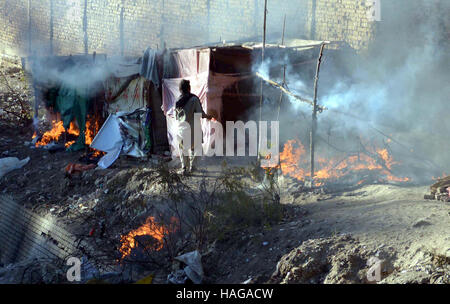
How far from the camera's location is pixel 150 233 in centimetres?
607

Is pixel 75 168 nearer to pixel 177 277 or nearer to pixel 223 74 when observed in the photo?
pixel 223 74

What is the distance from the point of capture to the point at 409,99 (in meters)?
10.5

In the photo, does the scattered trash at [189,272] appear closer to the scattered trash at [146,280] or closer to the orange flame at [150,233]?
the scattered trash at [146,280]

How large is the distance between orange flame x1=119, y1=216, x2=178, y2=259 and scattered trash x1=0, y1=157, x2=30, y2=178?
19.7 feet

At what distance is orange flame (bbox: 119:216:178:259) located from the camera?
18.7 ft

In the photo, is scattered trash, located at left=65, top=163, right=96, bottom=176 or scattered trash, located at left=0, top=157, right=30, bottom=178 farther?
scattered trash, located at left=0, top=157, right=30, bottom=178

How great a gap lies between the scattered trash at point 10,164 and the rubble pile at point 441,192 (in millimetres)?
9568

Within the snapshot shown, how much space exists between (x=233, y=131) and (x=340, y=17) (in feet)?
19.0

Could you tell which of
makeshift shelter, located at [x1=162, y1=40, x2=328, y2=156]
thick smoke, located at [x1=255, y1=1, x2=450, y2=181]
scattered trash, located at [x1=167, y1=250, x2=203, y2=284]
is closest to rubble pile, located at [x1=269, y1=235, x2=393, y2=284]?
scattered trash, located at [x1=167, y1=250, x2=203, y2=284]

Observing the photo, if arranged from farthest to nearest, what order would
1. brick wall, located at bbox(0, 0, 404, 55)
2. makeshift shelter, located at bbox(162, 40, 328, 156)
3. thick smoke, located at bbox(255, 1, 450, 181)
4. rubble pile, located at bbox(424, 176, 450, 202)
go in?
brick wall, located at bbox(0, 0, 404, 55) < makeshift shelter, located at bbox(162, 40, 328, 156) < thick smoke, located at bbox(255, 1, 450, 181) < rubble pile, located at bbox(424, 176, 450, 202)

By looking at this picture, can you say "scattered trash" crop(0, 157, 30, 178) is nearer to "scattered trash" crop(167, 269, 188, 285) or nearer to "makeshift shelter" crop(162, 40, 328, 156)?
"makeshift shelter" crop(162, 40, 328, 156)

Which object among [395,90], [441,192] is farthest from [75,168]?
[395,90]
